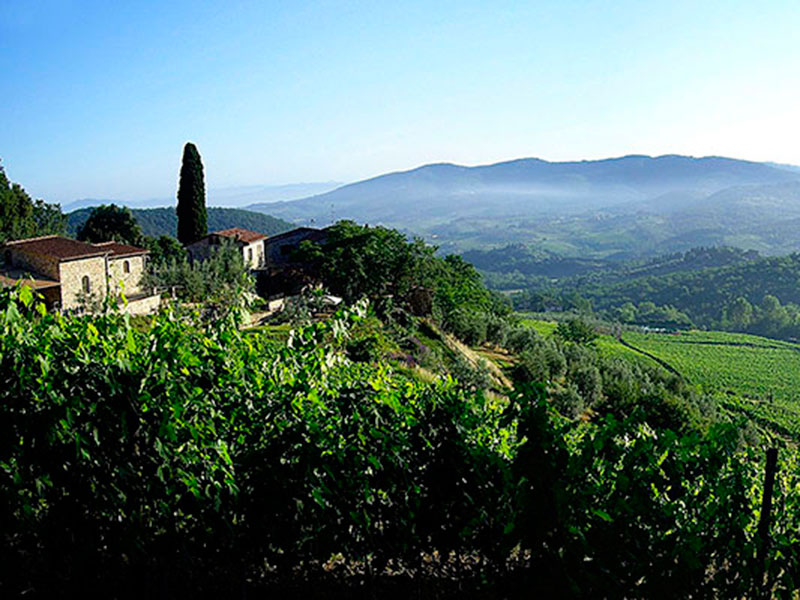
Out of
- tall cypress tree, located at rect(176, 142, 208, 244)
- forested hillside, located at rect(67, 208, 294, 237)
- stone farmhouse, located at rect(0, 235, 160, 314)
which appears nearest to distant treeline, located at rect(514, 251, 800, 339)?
forested hillside, located at rect(67, 208, 294, 237)

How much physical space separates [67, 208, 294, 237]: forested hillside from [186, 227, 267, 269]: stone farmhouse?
7229 cm

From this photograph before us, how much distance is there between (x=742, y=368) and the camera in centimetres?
6169

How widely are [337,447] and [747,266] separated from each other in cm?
15143

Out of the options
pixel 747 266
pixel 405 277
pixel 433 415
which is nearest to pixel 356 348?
pixel 433 415

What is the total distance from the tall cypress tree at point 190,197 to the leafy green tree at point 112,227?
10.5ft

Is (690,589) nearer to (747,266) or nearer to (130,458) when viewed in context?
(130,458)

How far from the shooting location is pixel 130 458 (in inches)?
166

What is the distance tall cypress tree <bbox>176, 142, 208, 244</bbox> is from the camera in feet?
151

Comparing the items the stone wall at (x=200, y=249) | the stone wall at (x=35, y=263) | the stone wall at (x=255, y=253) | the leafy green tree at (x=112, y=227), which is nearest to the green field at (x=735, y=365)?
the stone wall at (x=255, y=253)

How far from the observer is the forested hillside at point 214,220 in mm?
115756

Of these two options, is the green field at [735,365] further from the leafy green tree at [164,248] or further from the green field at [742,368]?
the leafy green tree at [164,248]

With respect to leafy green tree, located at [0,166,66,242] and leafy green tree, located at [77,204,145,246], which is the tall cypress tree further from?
leafy green tree, located at [0,166,66,242]

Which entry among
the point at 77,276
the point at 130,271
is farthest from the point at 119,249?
the point at 77,276

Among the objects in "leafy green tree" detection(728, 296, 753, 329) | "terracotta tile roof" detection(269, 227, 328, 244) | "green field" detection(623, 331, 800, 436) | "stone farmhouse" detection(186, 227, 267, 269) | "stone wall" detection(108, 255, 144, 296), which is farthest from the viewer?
"leafy green tree" detection(728, 296, 753, 329)
